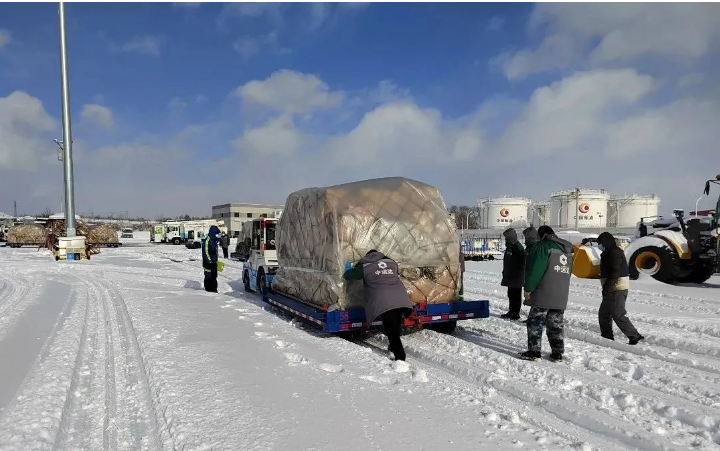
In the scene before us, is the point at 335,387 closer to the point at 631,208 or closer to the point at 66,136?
the point at 66,136

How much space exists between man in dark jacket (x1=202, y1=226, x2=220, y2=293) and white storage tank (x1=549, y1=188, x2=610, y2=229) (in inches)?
2696

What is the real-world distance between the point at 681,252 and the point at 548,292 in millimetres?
9241

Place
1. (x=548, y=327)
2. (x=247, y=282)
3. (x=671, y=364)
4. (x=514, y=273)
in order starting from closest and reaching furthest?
(x=671, y=364)
(x=548, y=327)
(x=514, y=273)
(x=247, y=282)

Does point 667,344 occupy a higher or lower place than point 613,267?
lower

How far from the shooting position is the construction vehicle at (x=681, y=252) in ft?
41.5

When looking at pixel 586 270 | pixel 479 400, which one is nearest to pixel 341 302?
pixel 479 400

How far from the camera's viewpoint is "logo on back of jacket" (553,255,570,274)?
5.80 m

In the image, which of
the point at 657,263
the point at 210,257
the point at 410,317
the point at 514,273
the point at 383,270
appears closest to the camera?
the point at 383,270

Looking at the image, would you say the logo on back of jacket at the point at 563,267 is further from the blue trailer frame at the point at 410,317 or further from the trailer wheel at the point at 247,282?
the trailer wheel at the point at 247,282

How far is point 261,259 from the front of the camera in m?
11.5

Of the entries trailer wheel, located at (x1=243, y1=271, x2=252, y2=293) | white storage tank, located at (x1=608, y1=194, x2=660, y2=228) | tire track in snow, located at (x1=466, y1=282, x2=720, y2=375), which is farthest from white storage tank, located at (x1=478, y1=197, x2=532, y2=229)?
tire track in snow, located at (x1=466, y1=282, x2=720, y2=375)

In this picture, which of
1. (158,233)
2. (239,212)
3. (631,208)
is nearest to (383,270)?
(158,233)

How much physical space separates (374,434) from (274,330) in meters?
4.17

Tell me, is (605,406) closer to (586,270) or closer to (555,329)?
(555,329)
